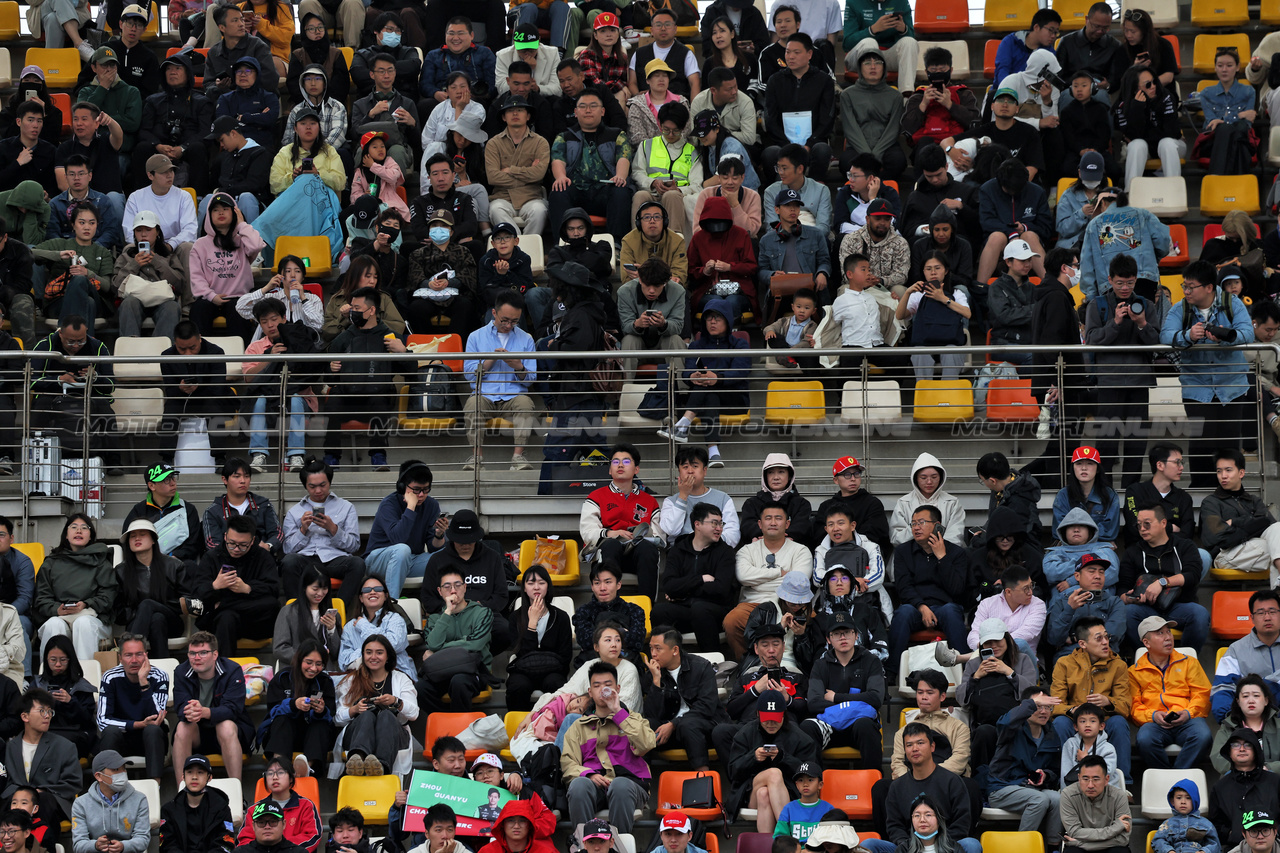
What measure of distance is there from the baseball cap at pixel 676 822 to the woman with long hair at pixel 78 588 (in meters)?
4.31

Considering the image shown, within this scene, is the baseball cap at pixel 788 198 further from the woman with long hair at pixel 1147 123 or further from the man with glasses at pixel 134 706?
the man with glasses at pixel 134 706

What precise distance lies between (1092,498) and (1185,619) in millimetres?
1074

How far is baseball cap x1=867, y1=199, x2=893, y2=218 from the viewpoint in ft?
50.3

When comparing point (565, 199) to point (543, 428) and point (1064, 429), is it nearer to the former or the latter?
point (543, 428)

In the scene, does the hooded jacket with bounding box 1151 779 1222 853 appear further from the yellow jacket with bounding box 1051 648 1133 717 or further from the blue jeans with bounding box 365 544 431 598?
the blue jeans with bounding box 365 544 431 598

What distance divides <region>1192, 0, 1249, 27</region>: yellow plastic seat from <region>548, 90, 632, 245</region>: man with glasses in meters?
6.36

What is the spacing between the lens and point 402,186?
56.5 feet

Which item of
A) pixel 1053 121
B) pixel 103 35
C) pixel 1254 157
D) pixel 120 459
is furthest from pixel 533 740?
pixel 103 35

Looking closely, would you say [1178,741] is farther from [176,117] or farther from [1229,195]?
[176,117]

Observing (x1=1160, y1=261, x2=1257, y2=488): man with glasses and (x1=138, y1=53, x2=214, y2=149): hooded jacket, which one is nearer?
(x1=1160, y1=261, x2=1257, y2=488): man with glasses

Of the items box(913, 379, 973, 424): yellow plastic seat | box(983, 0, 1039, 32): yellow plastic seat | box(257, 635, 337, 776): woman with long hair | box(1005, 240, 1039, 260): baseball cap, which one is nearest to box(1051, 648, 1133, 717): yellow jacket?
box(913, 379, 973, 424): yellow plastic seat

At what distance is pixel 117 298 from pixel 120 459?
2050 millimetres

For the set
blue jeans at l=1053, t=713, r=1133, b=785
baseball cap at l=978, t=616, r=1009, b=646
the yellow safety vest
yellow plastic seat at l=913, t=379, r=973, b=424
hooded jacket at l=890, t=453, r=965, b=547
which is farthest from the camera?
the yellow safety vest

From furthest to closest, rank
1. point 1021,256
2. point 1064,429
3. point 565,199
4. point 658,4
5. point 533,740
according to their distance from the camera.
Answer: point 658,4, point 565,199, point 1021,256, point 1064,429, point 533,740
